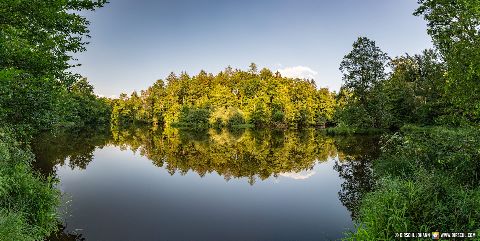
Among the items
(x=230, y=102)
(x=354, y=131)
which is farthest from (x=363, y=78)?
(x=230, y=102)

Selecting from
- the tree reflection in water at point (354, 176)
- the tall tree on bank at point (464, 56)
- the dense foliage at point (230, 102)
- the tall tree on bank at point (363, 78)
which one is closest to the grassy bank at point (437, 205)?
the tall tree on bank at point (464, 56)

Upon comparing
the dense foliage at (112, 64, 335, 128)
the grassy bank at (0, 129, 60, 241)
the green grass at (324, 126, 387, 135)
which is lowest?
the grassy bank at (0, 129, 60, 241)

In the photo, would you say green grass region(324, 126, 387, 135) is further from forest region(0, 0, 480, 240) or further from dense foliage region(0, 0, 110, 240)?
dense foliage region(0, 0, 110, 240)

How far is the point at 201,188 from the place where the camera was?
19156 millimetres

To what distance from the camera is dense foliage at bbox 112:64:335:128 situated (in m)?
77.6

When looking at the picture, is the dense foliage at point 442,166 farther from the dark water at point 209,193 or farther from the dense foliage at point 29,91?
the dense foliage at point 29,91

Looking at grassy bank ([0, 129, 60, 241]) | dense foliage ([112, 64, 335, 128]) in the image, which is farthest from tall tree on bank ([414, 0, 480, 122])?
dense foliage ([112, 64, 335, 128])

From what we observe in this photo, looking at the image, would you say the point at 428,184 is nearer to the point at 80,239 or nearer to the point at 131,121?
the point at 80,239

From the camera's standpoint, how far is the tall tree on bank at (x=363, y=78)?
43.7 metres

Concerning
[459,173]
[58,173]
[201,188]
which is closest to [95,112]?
[58,173]

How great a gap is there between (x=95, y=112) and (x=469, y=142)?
87628 mm

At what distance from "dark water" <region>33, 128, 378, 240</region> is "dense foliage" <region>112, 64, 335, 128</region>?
45.1m

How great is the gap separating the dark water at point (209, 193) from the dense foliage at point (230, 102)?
4513cm

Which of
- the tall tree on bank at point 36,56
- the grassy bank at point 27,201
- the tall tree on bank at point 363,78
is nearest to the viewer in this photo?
the grassy bank at point 27,201
